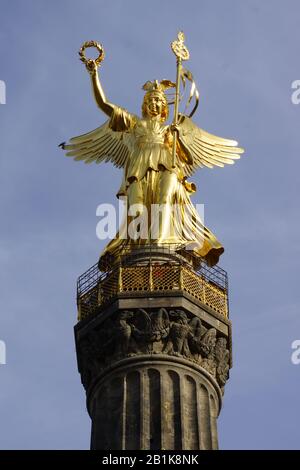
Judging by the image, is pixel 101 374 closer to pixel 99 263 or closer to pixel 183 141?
pixel 99 263

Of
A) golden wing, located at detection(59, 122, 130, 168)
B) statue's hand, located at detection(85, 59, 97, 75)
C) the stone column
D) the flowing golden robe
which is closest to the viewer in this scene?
the stone column

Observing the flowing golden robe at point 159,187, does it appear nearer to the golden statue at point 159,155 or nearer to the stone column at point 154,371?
the golden statue at point 159,155

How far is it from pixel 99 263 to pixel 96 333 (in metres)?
2.66

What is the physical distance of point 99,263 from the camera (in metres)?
46.2

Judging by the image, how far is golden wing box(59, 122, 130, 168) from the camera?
1950 inches

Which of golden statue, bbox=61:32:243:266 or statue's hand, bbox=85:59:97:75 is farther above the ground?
statue's hand, bbox=85:59:97:75

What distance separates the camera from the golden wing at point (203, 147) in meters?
49.6

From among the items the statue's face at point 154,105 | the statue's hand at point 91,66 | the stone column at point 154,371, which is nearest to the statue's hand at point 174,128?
the statue's face at point 154,105

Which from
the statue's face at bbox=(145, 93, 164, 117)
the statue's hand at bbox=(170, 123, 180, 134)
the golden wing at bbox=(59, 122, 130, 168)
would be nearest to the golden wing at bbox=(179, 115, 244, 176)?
the statue's hand at bbox=(170, 123, 180, 134)

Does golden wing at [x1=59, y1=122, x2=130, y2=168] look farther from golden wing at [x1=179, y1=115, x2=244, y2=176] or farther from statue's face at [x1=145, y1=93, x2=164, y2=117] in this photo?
golden wing at [x1=179, y1=115, x2=244, y2=176]

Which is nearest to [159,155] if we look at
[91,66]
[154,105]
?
[154,105]

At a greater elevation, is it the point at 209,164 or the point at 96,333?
the point at 209,164
